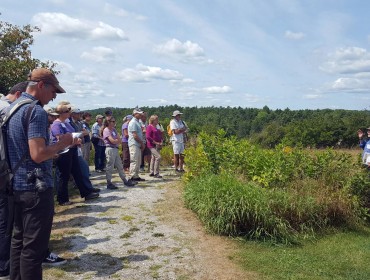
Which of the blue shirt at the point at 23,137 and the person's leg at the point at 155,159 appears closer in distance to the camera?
the blue shirt at the point at 23,137

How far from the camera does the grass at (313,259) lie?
480cm

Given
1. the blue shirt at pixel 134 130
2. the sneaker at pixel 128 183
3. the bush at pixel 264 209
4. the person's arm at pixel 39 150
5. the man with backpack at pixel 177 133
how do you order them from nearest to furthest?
the person's arm at pixel 39 150 < the bush at pixel 264 209 < the sneaker at pixel 128 183 < the blue shirt at pixel 134 130 < the man with backpack at pixel 177 133

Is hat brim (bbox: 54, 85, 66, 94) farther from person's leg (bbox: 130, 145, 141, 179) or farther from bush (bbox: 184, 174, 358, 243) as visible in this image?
person's leg (bbox: 130, 145, 141, 179)

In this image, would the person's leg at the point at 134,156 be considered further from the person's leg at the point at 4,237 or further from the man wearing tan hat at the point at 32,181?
the man wearing tan hat at the point at 32,181

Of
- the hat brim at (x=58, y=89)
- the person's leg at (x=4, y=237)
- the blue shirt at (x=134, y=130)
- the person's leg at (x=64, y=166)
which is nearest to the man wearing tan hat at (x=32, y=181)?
the hat brim at (x=58, y=89)

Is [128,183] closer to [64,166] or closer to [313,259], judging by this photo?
[64,166]

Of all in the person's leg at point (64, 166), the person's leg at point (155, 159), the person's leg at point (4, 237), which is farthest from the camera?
the person's leg at point (155, 159)

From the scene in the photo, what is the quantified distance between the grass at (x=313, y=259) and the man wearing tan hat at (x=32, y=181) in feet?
8.81

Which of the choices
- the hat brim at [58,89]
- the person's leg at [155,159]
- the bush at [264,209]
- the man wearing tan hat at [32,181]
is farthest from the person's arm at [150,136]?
the man wearing tan hat at [32,181]

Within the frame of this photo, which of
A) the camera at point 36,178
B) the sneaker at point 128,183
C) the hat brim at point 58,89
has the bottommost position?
the sneaker at point 128,183

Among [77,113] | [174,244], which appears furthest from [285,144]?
[77,113]

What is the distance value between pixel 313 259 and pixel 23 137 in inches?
162

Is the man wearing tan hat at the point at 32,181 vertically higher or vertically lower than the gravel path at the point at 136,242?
higher

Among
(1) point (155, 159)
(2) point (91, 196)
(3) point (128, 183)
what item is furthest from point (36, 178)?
(1) point (155, 159)
